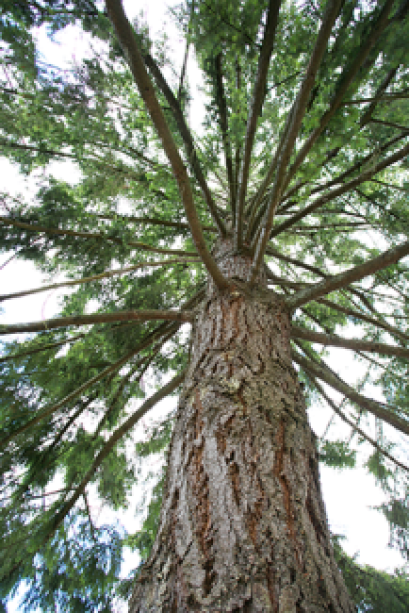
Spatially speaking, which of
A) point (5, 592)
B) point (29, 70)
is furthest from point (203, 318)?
point (5, 592)

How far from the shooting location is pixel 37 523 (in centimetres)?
243

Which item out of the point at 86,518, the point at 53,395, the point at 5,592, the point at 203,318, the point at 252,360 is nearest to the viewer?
the point at 252,360

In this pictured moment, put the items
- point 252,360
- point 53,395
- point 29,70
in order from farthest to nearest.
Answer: point 53,395 → point 29,70 → point 252,360

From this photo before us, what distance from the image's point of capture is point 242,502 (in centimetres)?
111

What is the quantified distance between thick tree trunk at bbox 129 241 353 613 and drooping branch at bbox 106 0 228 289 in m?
0.71

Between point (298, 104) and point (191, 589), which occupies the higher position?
point (298, 104)

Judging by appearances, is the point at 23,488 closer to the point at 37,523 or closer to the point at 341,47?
the point at 37,523

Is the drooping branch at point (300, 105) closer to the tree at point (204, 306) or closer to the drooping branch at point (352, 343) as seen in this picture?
the tree at point (204, 306)

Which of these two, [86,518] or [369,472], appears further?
[369,472]

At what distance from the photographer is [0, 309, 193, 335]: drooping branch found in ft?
5.38

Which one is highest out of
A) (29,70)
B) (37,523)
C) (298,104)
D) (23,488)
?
(29,70)

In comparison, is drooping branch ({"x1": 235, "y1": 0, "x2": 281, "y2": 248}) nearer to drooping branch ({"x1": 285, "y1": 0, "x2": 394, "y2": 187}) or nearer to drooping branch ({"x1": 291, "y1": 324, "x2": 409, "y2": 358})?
drooping branch ({"x1": 285, "y1": 0, "x2": 394, "y2": 187})

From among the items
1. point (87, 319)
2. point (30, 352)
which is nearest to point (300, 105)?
point (87, 319)

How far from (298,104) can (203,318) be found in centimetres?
137
